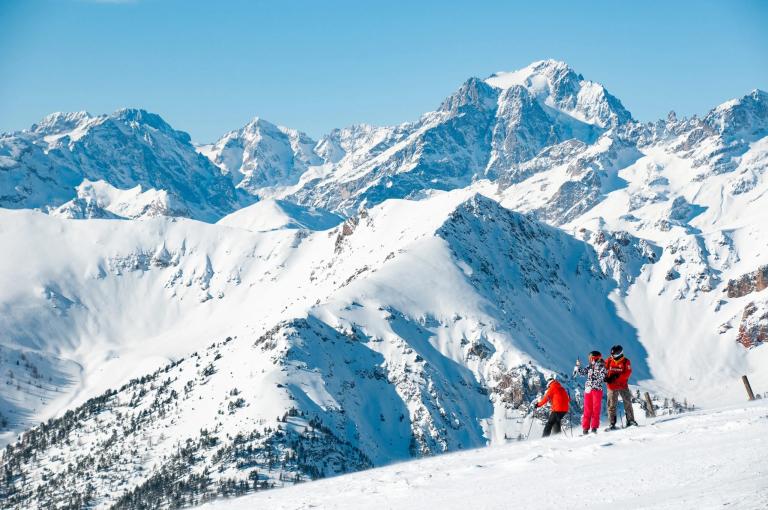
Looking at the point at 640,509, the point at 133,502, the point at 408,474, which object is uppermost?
the point at 133,502

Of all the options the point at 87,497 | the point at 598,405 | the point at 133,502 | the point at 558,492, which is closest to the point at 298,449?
the point at 133,502

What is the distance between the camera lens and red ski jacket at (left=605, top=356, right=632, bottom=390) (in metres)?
38.4

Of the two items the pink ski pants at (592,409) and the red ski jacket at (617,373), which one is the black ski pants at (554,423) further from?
the red ski jacket at (617,373)

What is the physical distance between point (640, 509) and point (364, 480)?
1204 centimetres

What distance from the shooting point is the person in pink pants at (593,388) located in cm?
3794

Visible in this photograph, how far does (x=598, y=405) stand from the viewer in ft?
124

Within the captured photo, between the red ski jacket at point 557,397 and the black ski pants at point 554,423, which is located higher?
the red ski jacket at point 557,397

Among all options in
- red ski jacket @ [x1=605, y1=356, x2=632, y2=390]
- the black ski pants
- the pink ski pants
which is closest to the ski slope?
the pink ski pants

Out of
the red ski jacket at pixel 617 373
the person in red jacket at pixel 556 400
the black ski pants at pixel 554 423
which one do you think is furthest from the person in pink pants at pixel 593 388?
the black ski pants at pixel 554 423

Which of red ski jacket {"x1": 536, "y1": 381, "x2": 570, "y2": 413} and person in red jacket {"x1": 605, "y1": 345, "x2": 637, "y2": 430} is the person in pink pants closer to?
person in red jacket {"x1": 605, "y1": 345, "x2": 637, "y2": 430}

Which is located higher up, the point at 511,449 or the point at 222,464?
the point at 222,464

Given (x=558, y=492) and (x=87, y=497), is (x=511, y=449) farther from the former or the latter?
(x=87, y=497)

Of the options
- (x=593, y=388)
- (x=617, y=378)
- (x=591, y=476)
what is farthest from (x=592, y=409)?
(x=591, y=476)

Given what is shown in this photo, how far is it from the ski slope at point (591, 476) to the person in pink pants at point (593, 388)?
3095 millimetres
